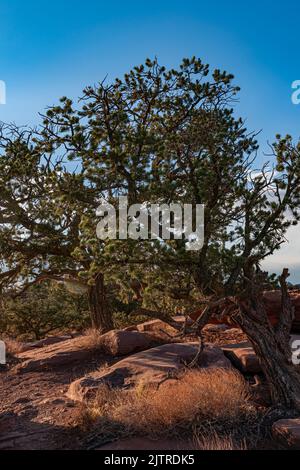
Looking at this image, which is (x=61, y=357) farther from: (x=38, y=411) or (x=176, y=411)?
(x=176, y=411)

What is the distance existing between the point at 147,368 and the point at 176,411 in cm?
329

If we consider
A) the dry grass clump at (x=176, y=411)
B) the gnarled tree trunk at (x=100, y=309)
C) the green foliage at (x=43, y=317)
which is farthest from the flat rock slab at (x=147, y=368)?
the green foliage at (x=43, y=317)

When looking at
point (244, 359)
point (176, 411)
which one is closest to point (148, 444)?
point (176, 411)

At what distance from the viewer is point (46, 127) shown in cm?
963

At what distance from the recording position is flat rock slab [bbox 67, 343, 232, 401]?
1021cm

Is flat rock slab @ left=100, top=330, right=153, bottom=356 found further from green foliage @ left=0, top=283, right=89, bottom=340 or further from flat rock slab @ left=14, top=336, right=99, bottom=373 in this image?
green foliage @ left=0, top=283, right=89, bottom=340

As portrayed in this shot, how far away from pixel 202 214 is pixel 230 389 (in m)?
3.41

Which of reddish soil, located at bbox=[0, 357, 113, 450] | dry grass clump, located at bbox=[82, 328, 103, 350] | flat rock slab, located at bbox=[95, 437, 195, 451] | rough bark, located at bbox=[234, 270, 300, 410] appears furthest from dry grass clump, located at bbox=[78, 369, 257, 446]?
dry grass clump, located at bbox=[82, 328, 103, 350]

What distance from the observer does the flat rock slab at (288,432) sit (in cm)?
739

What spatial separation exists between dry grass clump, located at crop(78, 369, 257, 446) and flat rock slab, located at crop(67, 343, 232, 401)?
1117mm

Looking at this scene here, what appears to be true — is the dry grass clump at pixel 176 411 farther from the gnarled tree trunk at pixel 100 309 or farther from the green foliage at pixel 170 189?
the gnarled tree trunk at pixel 100 309

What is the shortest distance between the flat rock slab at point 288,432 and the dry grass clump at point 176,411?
544 mm

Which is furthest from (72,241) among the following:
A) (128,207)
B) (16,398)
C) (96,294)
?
(128,207)
